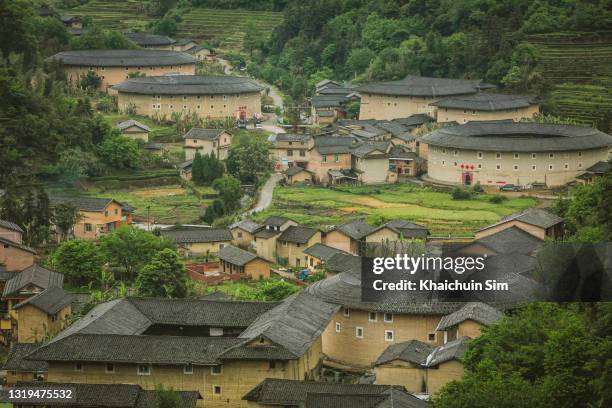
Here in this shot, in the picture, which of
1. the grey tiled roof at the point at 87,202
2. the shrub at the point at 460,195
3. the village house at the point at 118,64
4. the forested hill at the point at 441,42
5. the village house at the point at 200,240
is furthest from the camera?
the village house at the point at 118,64

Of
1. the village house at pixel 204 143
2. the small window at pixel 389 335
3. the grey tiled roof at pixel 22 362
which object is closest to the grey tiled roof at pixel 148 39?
the village house at pixel 204 143

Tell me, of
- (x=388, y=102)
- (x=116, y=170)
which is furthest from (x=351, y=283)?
(x=388, y=102)

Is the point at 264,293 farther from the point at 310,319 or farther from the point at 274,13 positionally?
the point at 274,13

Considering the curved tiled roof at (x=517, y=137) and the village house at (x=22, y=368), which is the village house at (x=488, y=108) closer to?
the curved tiled roof at (x=517, y=137)

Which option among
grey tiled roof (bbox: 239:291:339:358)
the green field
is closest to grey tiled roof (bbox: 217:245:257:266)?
the green field

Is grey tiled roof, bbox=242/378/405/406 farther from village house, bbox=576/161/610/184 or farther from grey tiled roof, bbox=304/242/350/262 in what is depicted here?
village house, bbox=576/161/610/184

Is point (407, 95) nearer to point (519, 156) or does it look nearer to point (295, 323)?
point (519, 156)

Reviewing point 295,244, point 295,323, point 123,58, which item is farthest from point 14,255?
point 123,58
